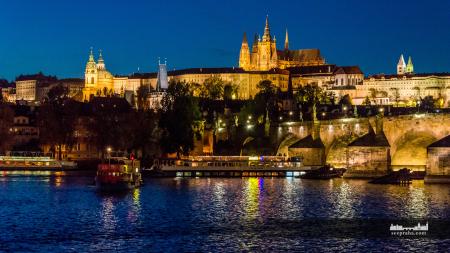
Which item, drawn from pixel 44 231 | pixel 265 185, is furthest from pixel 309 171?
pixel 44 231

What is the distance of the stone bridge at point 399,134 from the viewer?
7312 centimetres

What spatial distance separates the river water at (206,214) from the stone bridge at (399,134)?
321cm

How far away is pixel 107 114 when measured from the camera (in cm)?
11475

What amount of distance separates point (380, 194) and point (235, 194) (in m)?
10.5

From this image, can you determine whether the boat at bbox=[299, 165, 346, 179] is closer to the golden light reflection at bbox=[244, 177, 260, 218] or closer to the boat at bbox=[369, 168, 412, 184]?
the golden light reflection at bbox=[244, 177, 260, 218]

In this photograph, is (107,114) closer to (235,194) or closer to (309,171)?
(309,171)

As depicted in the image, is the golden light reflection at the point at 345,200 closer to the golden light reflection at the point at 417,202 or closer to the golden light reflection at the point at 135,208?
the golden light reflection at the point at 417,202

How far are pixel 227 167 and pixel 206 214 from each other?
4659cm

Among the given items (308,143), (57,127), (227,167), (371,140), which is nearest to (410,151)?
(371,140)

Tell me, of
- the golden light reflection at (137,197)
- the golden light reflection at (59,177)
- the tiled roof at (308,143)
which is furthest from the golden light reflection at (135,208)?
the tiled roof at (308,143)

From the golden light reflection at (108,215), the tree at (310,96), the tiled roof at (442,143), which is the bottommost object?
the golden light reflection at (108,215)

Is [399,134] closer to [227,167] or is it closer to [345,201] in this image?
[345,201]

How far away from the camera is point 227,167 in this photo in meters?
98.8

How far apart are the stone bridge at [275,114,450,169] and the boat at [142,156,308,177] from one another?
4.22 meters
